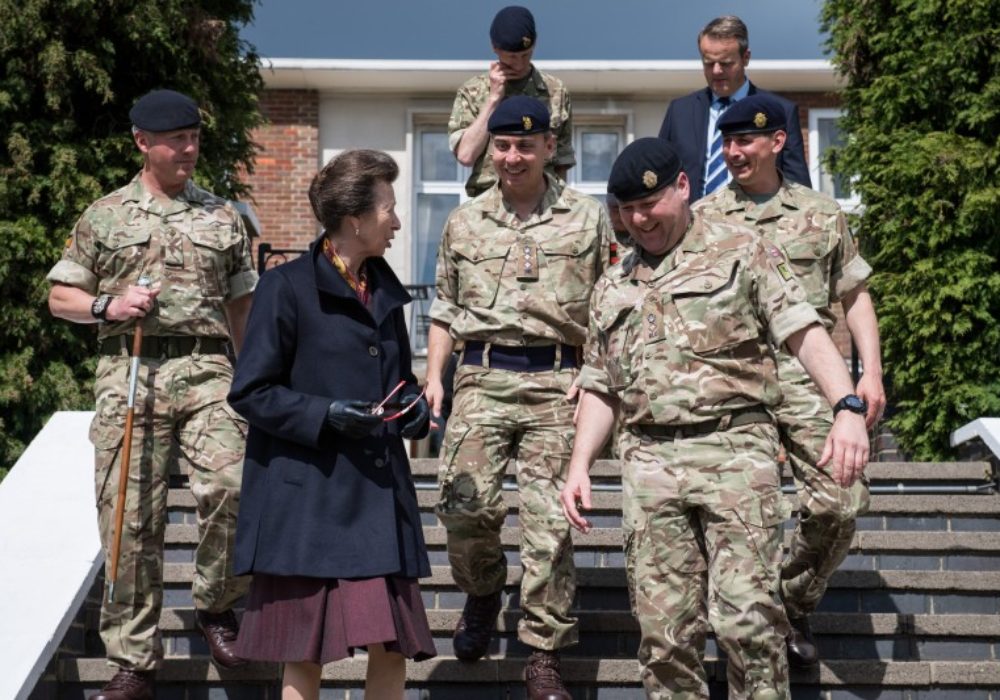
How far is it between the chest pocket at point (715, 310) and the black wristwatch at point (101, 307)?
223 cm

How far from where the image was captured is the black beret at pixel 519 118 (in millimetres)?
5930

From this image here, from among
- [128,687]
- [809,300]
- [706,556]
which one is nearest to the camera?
[706,556]

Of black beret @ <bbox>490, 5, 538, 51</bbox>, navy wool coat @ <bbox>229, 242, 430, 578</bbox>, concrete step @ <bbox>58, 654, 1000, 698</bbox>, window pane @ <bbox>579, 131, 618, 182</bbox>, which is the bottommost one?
concrete step @ <bbox>58, 654, 1000, 698</bbox>

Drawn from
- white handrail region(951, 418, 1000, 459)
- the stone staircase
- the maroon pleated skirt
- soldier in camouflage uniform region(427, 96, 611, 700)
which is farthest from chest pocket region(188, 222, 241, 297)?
white handrail region(951, 418, 1000, 459)

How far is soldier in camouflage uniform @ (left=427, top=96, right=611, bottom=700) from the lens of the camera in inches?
225

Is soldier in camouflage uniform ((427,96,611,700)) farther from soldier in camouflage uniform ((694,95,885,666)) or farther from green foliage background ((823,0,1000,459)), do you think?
green foliage background ((823,0,1000,459))

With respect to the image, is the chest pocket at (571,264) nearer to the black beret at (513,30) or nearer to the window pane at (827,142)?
the black beret at (513,30)

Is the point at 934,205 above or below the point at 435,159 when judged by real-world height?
below

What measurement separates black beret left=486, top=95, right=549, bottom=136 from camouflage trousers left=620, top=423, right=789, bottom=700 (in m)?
Answer: 1.53

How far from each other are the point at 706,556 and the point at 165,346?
233cm

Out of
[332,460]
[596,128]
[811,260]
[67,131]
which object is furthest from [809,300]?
[596,128]

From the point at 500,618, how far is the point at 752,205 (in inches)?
79.1

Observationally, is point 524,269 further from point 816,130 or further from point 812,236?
point 816,130

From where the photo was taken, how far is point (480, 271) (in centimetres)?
611
